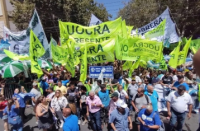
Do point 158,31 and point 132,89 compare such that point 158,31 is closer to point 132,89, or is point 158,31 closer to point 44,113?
point 132,89

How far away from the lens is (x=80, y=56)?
628 cm

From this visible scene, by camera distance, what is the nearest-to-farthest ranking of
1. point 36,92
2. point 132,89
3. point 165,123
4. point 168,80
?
1. point 165,123
2. point 132,89
3. point 36,92
4. point 168,80

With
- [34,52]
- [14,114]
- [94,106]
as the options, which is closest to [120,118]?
[94,106]

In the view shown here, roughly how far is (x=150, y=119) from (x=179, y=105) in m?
1.32

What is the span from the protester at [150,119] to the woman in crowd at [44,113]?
2545 mm

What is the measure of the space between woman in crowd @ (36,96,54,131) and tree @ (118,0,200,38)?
46.5ft

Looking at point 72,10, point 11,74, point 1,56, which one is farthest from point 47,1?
point 11,74

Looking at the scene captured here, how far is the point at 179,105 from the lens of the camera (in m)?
4.62

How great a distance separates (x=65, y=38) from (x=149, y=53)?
3155 mm

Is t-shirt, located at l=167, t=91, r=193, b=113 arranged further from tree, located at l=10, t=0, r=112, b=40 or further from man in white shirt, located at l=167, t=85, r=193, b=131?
tree, located at l=10, t=0, r=112, b=40

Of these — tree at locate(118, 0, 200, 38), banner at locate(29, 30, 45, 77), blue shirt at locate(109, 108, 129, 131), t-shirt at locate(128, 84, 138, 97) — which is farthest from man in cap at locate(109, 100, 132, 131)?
tree at locate(118, 0, 200, 38)

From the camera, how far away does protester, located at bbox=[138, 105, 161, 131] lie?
3.70 meters

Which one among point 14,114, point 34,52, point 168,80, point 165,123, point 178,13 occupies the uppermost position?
point 178,13

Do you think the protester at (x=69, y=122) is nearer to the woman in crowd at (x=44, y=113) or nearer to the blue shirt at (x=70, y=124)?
the blue shirt at (x=70, y=124)
